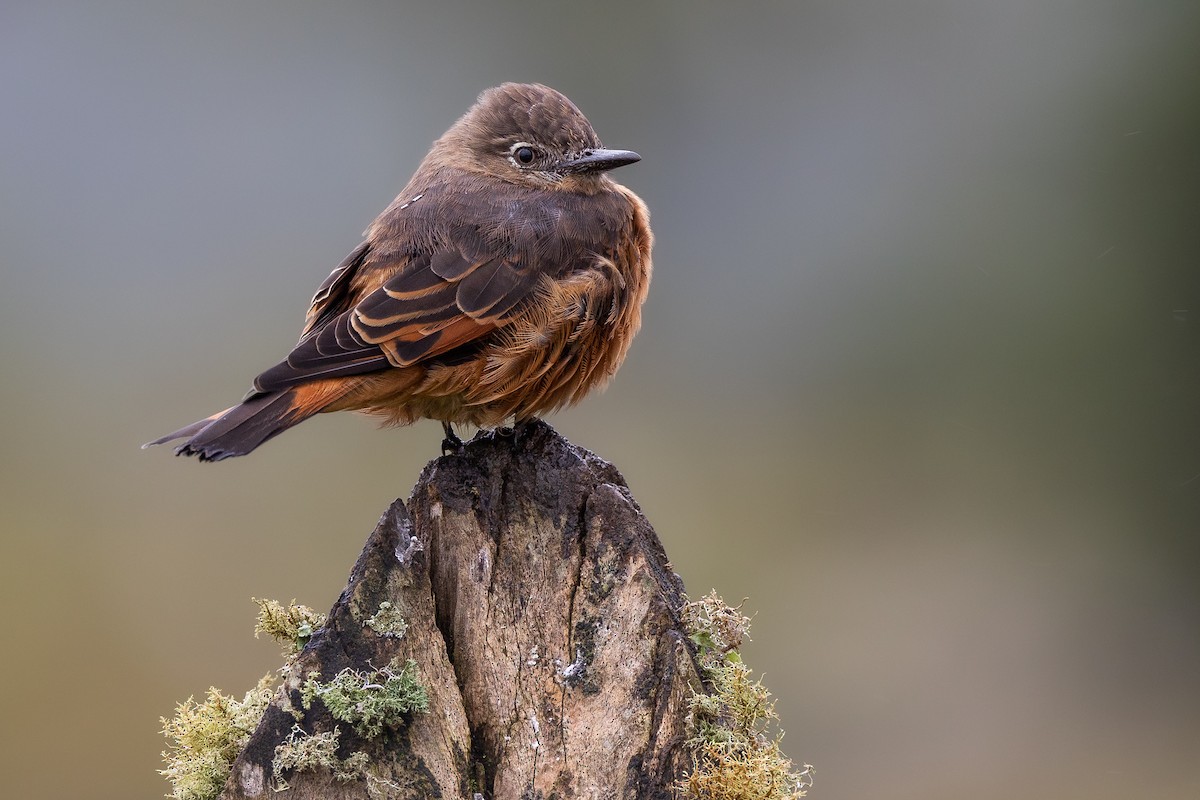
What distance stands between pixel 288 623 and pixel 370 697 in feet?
1.83

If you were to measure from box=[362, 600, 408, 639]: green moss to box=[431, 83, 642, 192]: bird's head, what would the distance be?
245 centimetres

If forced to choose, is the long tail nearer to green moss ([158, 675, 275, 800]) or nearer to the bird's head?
green moss ([158, 675, 275, 800])

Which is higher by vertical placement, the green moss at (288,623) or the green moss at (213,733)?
the green moss at (288,623)

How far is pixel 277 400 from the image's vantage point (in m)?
4.09

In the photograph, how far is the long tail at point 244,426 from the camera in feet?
12.4

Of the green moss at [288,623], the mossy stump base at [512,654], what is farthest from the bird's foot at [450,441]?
the green moss at [288,623]

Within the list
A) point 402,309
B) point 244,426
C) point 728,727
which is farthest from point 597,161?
point 728,727

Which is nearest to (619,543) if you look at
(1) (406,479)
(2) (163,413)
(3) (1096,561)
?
(1) (406,479)

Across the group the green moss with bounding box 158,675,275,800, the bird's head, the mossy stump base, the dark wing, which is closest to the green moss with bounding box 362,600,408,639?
the mossy stump base

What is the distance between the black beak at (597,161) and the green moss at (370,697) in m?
2.71

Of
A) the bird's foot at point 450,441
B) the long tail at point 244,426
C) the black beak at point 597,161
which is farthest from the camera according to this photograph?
the black beak at point 597,161

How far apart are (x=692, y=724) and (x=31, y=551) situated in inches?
269

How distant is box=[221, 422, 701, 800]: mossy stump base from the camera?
3305mm

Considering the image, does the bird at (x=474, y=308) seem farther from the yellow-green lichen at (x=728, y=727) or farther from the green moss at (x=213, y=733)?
the yellow-green lichen at (x=728, y=727)
